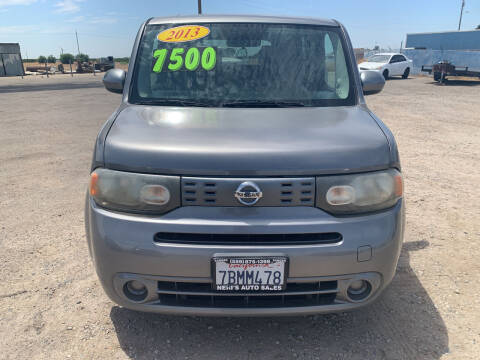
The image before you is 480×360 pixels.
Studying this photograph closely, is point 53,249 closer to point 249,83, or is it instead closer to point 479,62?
point 249,83

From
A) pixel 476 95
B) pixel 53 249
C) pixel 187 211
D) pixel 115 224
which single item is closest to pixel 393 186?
pixel 187 211

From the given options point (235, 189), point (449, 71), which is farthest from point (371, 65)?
point (235, 189)

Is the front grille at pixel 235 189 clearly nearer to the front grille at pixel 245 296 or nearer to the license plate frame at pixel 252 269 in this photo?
the license plate frame at pixel 252 269

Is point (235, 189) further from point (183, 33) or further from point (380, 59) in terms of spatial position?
point (380, 59)

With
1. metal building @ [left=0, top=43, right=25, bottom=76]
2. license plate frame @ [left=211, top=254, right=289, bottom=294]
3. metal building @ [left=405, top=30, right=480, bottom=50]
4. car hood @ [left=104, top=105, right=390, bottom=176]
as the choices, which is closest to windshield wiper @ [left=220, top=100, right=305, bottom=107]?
car hood @ [left=104, top=105, right=390, bottom=176]

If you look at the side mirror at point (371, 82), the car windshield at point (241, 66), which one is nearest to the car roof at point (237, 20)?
the car windshield at point (241, 66)

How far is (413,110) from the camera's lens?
1217 cm

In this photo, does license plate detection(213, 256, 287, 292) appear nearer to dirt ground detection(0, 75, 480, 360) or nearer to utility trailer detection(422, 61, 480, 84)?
dirt ground detection(0, 75, 480, 360)

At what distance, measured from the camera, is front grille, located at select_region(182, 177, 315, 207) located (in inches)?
79.3

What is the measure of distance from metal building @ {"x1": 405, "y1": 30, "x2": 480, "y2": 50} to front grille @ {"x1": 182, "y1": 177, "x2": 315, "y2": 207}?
1447 inches

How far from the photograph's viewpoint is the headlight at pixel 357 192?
81.1 inches

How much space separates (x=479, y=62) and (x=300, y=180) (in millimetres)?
27399

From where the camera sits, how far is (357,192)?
209cm

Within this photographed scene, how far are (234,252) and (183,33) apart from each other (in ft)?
Answer: 6.21
